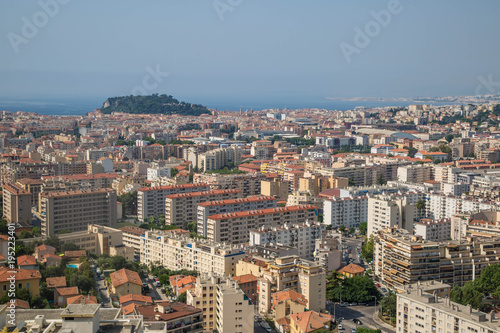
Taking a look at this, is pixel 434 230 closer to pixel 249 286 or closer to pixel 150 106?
pixel 249 286

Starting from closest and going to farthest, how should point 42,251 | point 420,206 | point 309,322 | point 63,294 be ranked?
point 309,322 < point 63,294 < point 42,251 < point 420,206

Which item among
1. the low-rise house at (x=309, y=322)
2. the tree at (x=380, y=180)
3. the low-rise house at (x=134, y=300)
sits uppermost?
the tree at (x=380, y=180)

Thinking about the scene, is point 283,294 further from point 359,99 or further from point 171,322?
point 359,99

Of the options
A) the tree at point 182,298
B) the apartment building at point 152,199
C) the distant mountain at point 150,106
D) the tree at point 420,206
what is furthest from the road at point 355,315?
the distant mountain at point 150,106

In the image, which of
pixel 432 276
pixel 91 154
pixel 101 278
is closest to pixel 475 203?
pixel 432 276

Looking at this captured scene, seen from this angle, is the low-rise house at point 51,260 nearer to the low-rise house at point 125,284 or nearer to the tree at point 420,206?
the low-rise house at point 125,284

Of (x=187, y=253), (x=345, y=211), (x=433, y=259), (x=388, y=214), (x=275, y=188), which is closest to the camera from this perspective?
(x=433, y=259)

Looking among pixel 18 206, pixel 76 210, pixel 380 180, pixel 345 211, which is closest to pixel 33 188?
pixel 18 206
